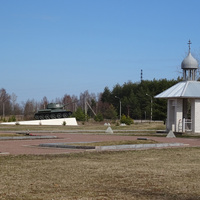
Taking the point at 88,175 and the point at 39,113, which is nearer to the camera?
the point at 88,175

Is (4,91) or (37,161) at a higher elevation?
(4,91)

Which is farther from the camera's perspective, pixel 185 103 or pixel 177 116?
pixel 185 103

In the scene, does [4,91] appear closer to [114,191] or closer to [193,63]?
[193,63]

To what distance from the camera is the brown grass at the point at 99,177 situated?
822cm

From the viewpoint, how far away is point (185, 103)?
3575 centimetres

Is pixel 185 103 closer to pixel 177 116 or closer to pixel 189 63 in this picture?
pixel 177 116

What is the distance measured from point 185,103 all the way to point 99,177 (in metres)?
26.3

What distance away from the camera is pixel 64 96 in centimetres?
12025

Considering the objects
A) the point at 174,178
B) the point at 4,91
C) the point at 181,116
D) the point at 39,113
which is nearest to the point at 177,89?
the point at 181,116

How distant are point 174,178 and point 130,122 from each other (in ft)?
162

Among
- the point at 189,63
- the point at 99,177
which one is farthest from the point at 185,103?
the point at 99,177

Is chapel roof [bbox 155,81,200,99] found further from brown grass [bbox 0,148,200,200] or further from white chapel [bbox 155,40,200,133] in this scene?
brown grass [bbox 0,148,200,200]

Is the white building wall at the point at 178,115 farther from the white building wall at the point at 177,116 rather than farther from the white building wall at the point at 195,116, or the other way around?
the white building wall at the point at 195,116

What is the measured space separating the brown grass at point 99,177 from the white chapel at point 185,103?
18.3m
